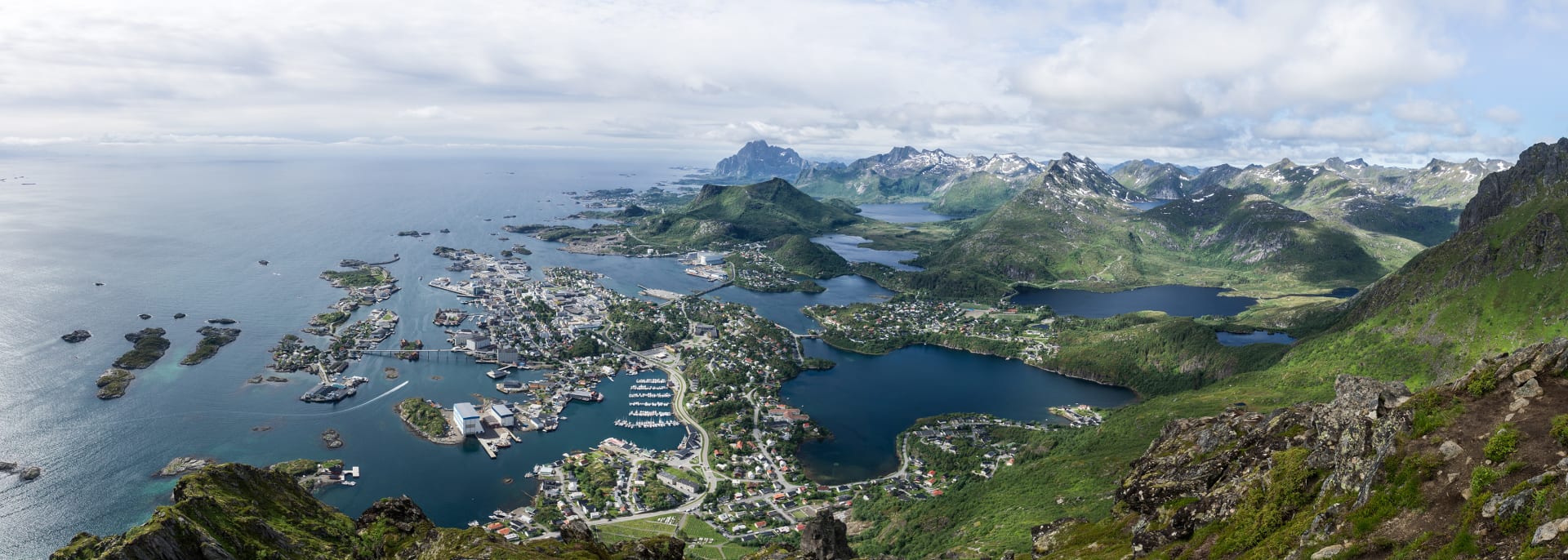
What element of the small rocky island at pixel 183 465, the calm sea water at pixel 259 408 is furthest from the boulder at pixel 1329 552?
the small rocky island at pixel 183 465

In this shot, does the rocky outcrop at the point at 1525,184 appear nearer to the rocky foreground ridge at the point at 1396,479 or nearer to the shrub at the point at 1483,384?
the rocky foreground ridge at the point at 1396,479

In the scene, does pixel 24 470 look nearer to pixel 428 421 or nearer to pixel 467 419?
pixel 428 421

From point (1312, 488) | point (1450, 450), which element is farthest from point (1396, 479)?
point (1312, 488)

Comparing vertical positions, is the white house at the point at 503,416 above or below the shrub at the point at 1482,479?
below

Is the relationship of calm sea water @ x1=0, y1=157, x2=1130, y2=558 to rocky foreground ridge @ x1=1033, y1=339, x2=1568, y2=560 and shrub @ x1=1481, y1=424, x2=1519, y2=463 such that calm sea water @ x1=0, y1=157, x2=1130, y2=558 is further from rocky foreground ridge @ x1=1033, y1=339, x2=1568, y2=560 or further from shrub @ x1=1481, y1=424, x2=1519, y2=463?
shrub @ x1=1481, y1=424, x2=1519, y2=463

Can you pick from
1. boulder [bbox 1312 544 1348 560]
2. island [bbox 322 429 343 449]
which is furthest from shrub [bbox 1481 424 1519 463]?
island [bbox 322 429 343 449]

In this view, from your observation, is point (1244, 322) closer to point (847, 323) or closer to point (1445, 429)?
point (847, 323)

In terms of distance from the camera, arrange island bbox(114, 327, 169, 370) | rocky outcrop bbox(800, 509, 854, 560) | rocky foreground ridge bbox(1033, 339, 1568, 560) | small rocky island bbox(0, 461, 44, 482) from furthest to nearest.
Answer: island bbox(114, 327, 169, 370) < small rocky island bbox(0, 461, 44, 482) < rocky outcrop bbox(800, 509, 854, 560) < rocky foreground ridge bbox(1033, 339, 1568, 560)
